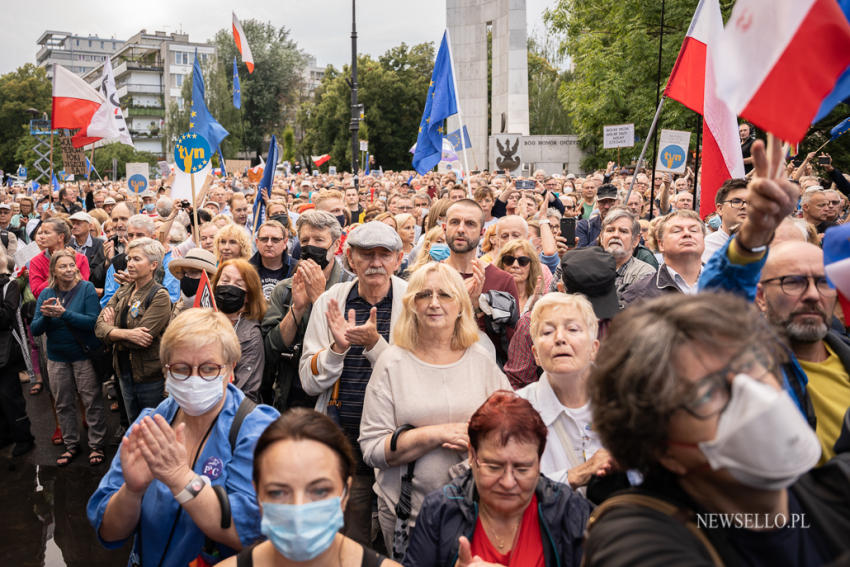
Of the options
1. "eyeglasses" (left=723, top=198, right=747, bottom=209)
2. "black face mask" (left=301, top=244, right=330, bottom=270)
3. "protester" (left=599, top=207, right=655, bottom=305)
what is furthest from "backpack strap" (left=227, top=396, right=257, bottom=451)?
"eyeglasses" (left=723, top=198, right=747, bottom=209)

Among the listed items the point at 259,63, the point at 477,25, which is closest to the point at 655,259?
the point at 477,25

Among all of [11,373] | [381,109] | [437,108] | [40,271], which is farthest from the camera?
[381,109]

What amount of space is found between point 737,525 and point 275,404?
357 cm

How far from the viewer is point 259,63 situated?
219 feet

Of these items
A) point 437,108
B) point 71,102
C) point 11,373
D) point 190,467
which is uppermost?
point 71,102

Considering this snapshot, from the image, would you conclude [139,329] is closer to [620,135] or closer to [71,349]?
[71,349]

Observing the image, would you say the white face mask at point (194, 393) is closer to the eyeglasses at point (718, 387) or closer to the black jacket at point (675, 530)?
the black jacket at point (675, 530)

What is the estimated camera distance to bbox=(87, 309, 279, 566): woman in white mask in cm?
234

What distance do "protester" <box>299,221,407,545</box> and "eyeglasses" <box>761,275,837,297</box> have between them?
72.7 inches

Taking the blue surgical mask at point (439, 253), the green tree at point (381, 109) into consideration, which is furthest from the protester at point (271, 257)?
the green tree at point (381, 109)

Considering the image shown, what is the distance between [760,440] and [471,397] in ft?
6.79

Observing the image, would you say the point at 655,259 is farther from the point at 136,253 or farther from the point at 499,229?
the point at 136,253

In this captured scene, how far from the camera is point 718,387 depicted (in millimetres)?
1201

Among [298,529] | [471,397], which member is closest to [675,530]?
[298,529]
